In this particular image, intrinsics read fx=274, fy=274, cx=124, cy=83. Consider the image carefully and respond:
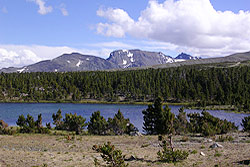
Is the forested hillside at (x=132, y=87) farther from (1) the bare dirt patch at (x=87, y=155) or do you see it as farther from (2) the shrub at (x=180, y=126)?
(1) the bare dirt patch at (x=87, y=155)

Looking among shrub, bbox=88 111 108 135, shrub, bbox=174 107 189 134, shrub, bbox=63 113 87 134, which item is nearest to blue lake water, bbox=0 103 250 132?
shrub, bbox=174 107 189 134

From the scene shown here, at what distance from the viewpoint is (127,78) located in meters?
164

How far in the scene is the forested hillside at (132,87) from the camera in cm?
13225

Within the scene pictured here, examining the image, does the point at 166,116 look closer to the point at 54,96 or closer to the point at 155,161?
the point at 155,161

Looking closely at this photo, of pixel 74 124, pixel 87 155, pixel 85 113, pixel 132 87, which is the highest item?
pixel 132 87

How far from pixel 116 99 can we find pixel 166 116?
11582 cm

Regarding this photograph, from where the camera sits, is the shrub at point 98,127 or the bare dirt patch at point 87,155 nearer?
the bare dirt patch at point 87,155

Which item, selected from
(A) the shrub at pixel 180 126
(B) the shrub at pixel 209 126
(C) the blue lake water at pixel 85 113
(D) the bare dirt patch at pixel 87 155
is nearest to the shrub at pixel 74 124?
(D) the bare dirt patch at pixel 87 155

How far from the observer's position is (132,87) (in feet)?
474

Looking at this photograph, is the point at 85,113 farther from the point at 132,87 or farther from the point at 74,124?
the point at 132,87

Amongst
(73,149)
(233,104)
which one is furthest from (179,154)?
(233,104)

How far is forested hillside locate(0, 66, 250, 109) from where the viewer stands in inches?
5207

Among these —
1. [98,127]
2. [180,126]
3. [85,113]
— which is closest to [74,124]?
[98,127]

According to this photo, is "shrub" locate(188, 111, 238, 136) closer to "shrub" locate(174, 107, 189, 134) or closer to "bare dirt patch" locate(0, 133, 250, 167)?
"shrub" locate(174, 107, 189, 134)
